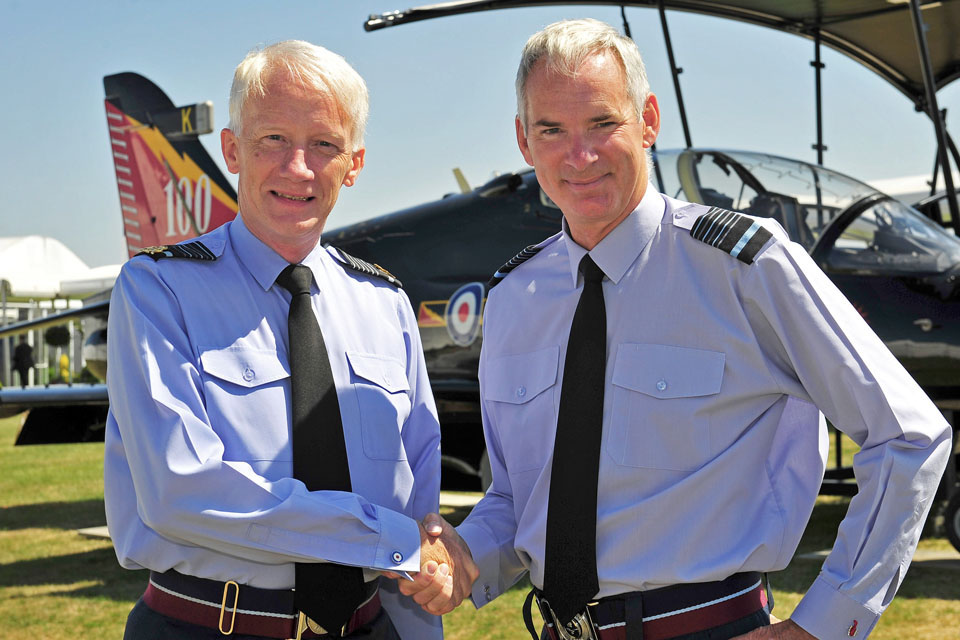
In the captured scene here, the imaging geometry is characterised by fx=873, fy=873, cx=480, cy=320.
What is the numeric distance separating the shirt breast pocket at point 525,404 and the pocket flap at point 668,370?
18 centimetres

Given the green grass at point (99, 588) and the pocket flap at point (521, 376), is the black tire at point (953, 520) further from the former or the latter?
the pocket flap at point (521, 376)

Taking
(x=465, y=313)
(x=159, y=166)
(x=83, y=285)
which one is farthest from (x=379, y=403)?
(x=83, y=285)

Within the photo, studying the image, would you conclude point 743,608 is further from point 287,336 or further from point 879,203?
point 879,203

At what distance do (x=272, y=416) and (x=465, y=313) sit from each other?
4561mm

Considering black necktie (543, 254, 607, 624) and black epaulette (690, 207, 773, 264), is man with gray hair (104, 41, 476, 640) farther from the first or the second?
black epaulette (690, 207, 773, 264)

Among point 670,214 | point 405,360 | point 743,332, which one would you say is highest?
point 670,214

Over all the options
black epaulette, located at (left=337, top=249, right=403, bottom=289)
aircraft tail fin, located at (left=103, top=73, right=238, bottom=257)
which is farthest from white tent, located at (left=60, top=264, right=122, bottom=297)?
black epaulette, located at (left=337, top=249, right=403, bottom=289)

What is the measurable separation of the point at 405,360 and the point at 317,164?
54 cm

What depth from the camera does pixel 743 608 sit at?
1750 millimetres

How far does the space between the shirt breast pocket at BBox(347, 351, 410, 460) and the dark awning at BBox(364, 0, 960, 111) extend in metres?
6.16

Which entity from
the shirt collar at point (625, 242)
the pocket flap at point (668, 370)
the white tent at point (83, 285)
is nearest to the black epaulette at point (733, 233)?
the shirt collar at point (625, 242)

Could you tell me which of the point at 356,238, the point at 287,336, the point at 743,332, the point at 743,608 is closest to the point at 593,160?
the point at 743,332

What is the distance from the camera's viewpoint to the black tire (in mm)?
5469

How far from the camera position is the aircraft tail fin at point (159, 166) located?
Result: 37.7 ft
